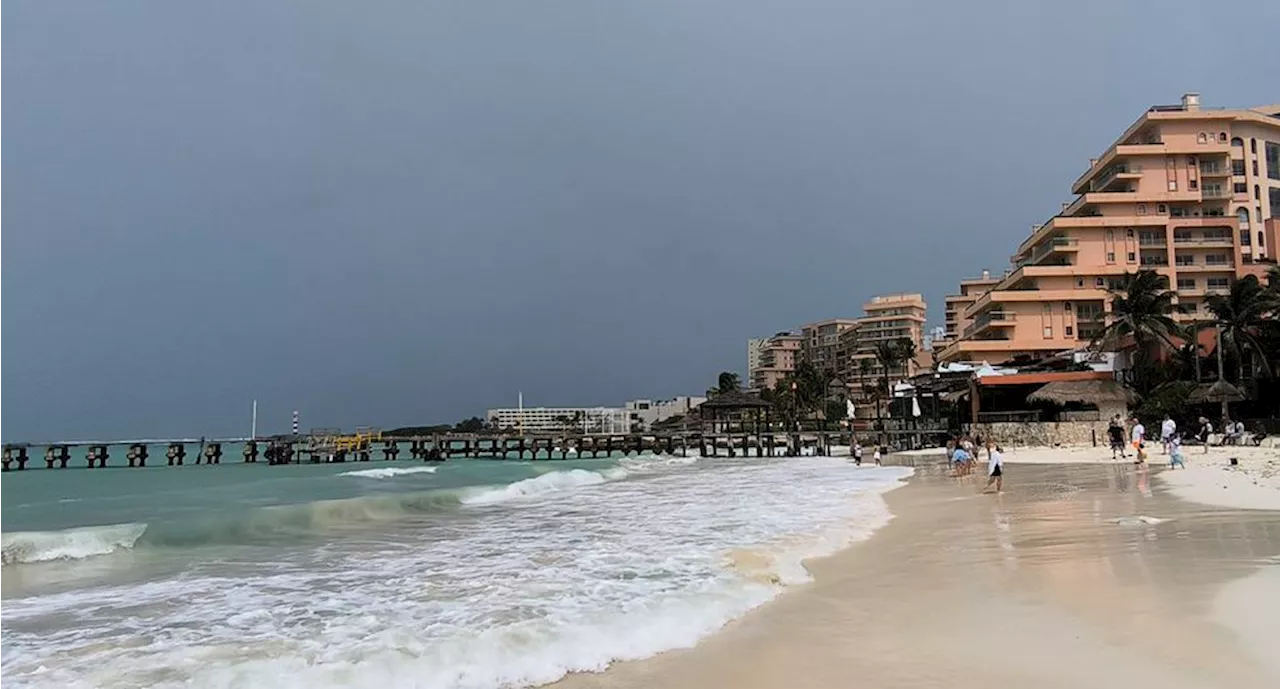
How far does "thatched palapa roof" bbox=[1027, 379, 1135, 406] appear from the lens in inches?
1437

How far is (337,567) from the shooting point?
1141 centimetres

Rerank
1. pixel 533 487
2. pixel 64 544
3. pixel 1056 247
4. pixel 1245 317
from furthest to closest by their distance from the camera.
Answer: pixel 1056 247 → pixel 1245 317 → pixel 533 487 → pixel 64 544

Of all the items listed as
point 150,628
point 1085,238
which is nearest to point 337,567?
point 150,628

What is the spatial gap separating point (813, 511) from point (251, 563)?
9761mm

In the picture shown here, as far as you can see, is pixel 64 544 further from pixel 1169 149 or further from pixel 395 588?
pixel 1169 149

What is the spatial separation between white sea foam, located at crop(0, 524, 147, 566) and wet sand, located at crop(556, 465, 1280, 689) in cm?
1263

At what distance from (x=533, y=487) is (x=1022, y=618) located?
23227 millimetres

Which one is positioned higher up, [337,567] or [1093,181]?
[1093,181]

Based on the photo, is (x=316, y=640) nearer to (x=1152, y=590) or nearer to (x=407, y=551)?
(x=407, y=551)

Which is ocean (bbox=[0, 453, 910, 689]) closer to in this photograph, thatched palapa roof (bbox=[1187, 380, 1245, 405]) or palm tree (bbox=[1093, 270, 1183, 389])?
thatched palapa roof (bbox=[1187, 380, 1245, 405])

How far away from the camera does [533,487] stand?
28.6 metres

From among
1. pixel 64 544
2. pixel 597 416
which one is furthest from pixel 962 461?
pixel 597 416

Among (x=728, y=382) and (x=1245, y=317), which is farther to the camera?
(x=728, y=382)

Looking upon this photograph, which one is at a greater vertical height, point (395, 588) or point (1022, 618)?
Answer: point (1022, 618)
